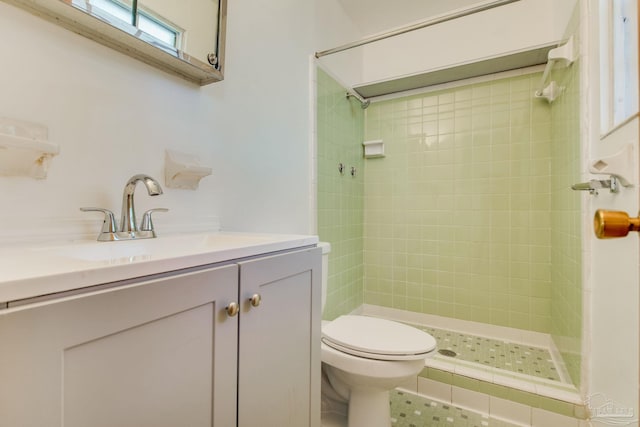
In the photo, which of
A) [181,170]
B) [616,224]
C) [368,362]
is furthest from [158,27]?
[368,362]

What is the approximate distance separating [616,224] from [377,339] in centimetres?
106

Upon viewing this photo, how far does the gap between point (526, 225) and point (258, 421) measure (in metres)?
2.14

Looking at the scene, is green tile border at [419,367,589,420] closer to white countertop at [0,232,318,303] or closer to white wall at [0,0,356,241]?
white wall at [0,0,356,241]

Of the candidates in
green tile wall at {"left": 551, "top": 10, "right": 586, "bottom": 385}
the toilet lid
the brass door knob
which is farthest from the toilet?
the brass door knob

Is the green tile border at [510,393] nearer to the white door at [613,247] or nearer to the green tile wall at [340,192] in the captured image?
the white door at [613,247]

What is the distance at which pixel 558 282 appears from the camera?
5.95ft

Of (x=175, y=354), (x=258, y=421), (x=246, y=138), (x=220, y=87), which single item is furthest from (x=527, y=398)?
(x=220, y=87)

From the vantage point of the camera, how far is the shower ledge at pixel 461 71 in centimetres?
191

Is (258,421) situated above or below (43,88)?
below

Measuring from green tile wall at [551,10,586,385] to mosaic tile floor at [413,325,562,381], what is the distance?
126mm

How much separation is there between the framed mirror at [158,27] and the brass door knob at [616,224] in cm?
115

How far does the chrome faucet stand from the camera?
0.85 meters

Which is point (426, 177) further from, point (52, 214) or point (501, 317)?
point (52, 214)

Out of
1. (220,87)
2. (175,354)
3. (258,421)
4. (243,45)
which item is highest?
(243,45)
